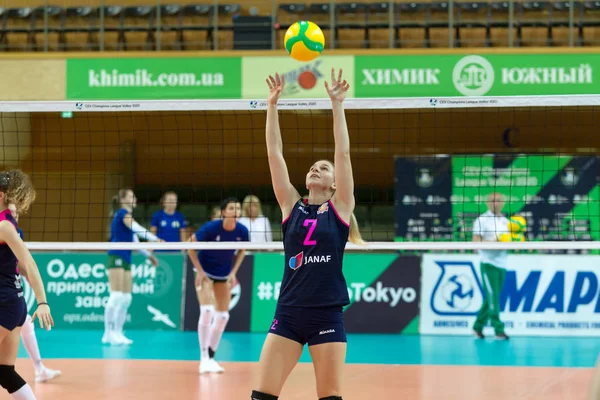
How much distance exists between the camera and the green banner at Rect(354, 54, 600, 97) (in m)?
15.8

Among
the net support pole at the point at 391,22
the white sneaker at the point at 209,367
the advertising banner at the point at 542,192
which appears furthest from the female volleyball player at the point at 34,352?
the net support pole at the point at 391,22

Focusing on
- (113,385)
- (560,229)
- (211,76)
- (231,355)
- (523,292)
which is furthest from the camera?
(211,76)

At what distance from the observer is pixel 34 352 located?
7.86m

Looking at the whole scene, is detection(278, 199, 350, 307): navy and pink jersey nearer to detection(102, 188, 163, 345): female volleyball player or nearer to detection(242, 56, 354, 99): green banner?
detection(102, 188, 163, 345): female volleyball player

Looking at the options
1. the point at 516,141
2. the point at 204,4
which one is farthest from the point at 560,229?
the point at 204,4

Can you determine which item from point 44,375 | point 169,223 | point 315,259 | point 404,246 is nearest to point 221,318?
point 44,375

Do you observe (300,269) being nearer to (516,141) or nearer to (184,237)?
(184,237)

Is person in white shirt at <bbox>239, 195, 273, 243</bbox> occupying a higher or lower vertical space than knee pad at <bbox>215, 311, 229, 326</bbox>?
higher

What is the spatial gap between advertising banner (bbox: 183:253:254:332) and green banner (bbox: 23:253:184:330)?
146 millimetres

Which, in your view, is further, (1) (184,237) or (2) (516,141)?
(2) (516,141)

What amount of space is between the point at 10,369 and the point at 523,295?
27.1 ft

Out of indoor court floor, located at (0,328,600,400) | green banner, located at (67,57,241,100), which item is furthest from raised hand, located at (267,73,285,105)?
green banner, located at (67,57,241,100)

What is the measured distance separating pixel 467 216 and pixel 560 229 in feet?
4.70

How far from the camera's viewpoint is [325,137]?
17109mm
